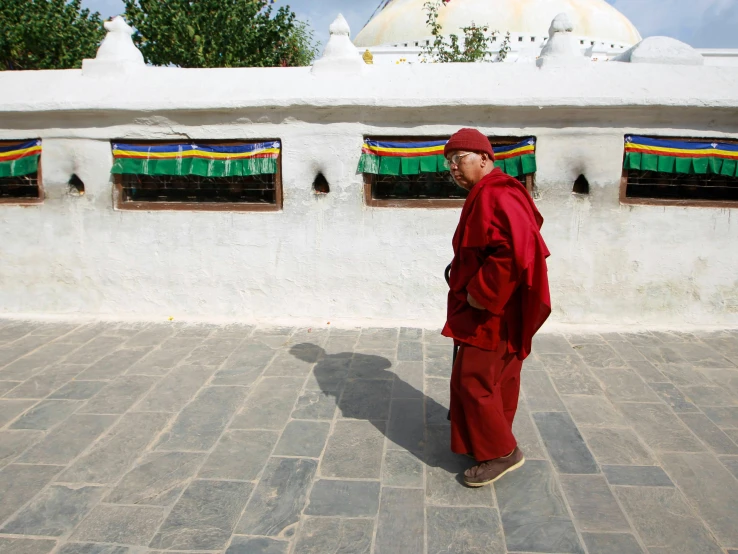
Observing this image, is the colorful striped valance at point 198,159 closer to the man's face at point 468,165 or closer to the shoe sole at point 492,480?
the man's face at point 468,165

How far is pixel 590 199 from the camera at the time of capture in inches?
216

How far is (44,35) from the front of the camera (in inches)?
526

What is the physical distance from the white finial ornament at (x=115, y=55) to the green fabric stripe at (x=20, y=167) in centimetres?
113

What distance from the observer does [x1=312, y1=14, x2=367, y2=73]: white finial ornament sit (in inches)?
228

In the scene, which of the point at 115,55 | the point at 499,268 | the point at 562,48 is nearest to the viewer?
the point at 499,268

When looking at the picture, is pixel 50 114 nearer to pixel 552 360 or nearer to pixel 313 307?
pixel 313 307

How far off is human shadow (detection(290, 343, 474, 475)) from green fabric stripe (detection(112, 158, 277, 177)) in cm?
190

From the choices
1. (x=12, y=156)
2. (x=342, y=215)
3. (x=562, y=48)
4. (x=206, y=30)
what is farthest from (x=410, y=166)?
(x=206, y=30)

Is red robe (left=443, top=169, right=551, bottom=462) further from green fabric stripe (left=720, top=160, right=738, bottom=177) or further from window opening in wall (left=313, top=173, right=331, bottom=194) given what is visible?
green fabric stripe (left=720, top=160, right=738, bottom=177)

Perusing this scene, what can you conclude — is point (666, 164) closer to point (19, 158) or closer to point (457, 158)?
point (457, 158)

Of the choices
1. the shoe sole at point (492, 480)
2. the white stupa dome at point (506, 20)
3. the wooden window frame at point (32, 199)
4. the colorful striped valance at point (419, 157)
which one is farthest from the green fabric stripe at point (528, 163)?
the white stupa dome at point (506, 20)

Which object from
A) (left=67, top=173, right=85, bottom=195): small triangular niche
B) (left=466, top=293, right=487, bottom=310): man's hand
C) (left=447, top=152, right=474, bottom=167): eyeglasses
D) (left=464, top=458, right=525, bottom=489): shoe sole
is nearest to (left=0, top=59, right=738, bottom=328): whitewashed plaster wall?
(left=67, top=173, right=85, bottom=195): small triangular niche

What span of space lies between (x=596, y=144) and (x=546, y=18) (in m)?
18.2

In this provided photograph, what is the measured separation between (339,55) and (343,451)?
13.9ft
